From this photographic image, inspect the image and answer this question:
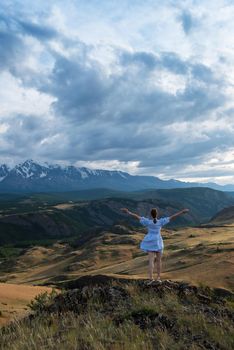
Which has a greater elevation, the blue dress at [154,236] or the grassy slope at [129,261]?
the blue dress at [154,236]

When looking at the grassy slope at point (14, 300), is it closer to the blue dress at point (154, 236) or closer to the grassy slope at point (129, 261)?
the blue dress at point (154, 236)

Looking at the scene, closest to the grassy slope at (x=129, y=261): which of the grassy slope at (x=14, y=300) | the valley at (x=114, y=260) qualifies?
the valley at (x=114, y=260)

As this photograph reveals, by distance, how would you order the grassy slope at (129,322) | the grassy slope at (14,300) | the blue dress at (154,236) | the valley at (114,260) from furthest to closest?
the valley at (114,260) < the grassy slope at (14,300) < the blue dress at (154,236) < the grassy slope at (129,322)

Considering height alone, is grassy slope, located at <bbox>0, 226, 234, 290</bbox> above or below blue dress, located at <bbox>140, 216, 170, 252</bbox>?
below

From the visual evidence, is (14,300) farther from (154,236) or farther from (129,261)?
(129,261)

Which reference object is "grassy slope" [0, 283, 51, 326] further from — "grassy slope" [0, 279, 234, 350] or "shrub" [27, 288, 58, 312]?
"grassy slope" [0, 279, 234, 350]

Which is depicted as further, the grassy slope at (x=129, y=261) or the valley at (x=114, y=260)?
the grassy slope at (x=129, y=261)

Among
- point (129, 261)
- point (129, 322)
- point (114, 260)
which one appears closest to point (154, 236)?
point (129, 322)

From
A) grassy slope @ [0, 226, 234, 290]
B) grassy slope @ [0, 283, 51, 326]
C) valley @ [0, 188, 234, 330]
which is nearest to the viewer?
grassy slope @ [0, 283, 51, 326]

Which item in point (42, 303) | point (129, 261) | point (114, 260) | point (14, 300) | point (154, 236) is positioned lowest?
point (114, 260)

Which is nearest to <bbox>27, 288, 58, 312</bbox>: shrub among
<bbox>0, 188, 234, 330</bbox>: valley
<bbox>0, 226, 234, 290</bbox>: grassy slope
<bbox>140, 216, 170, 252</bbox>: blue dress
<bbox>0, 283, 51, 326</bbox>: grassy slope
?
<bbox>0, 188, 234, 330</bbox>: valley

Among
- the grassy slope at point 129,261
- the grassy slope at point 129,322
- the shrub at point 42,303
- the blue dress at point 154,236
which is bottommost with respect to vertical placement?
the grassy slope at point 129,261

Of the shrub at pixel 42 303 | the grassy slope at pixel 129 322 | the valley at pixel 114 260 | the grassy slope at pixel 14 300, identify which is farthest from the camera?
the valley at pixel 114 260

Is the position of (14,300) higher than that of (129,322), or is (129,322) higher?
(129,322)
